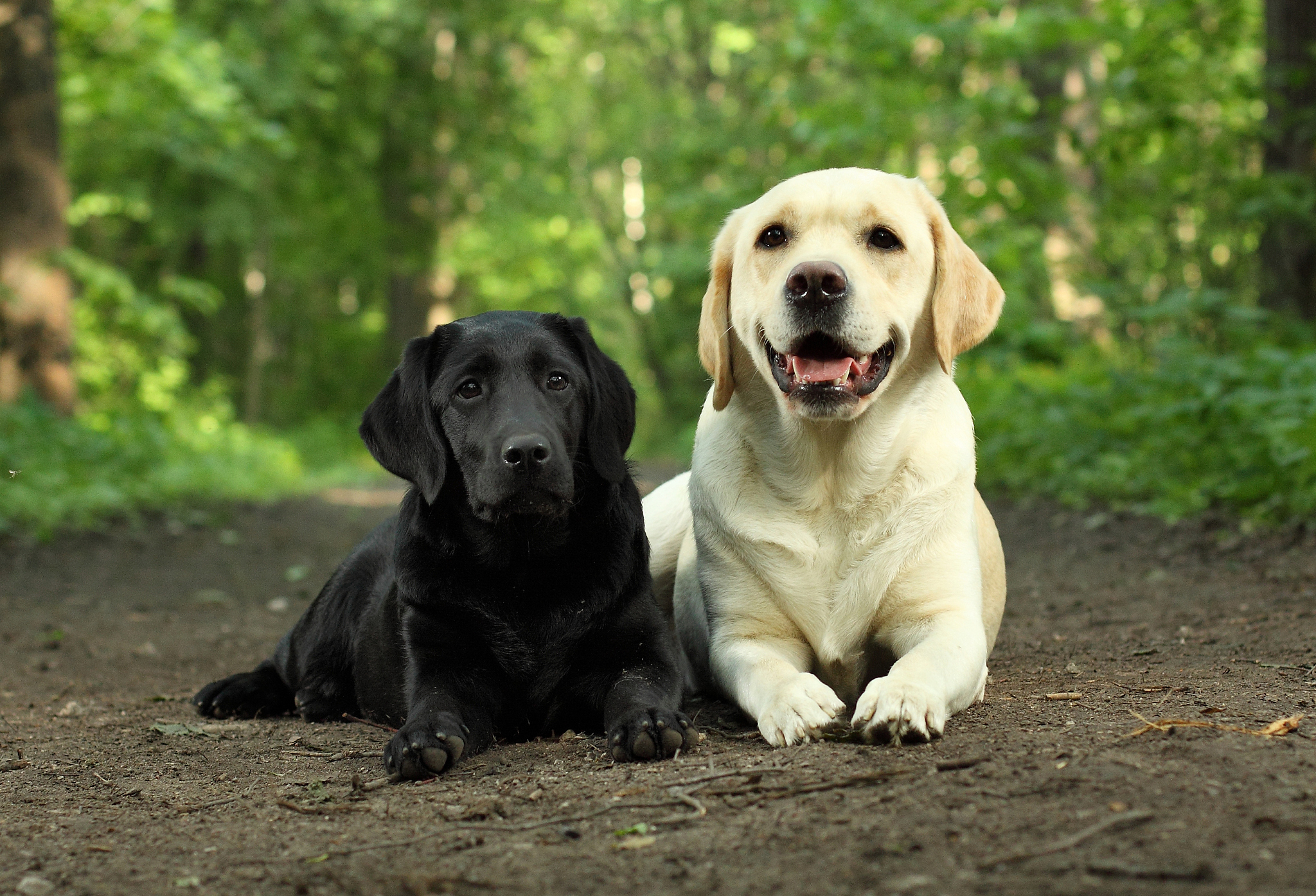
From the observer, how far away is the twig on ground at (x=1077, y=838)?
6.60 feet

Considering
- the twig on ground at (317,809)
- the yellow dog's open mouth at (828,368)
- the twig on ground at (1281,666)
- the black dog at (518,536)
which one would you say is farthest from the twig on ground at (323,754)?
the twig on ground at (1281,666)

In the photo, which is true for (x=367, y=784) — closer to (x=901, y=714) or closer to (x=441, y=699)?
(x=441, y=699)

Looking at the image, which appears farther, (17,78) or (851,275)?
(17,78)

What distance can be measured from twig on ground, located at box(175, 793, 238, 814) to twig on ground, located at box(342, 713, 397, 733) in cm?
89

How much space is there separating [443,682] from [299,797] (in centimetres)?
55

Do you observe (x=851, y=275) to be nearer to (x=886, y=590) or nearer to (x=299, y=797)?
(x=886, y=590)

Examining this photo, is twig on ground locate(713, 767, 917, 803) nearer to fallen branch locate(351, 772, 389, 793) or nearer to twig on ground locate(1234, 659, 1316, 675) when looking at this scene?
fallen branch locate(351, 772, 389, 793)

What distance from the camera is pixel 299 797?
292cm

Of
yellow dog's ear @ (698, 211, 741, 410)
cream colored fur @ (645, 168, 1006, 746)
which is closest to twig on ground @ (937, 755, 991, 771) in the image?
cream colored fur @ (645, 168, 1006, 746)

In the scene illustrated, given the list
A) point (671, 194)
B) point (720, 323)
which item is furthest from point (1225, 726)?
point (671, 194)

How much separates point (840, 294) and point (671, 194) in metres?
15.6

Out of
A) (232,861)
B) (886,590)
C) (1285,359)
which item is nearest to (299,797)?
(232,861)

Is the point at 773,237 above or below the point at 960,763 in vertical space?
above

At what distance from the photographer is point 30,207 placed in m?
11.7
